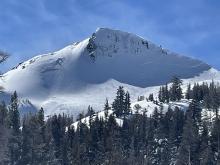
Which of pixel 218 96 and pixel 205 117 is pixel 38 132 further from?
pixel 218 96

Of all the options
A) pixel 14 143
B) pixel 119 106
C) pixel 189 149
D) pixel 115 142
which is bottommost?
pixel 189 149

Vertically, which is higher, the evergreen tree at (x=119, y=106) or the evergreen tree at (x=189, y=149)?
the evergreen tree at (x=119, y=106)

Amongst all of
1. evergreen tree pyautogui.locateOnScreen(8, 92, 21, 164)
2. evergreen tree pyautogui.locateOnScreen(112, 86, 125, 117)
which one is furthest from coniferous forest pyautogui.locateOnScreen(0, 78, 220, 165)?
evergreen tree pyautogui.locateOnScreen(112, 86, 125, 117)

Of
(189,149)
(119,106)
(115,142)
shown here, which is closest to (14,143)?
(115,142)

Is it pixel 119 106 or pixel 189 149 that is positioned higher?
pixel 119 106

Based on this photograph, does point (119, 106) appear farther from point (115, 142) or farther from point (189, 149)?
point (115, 142)

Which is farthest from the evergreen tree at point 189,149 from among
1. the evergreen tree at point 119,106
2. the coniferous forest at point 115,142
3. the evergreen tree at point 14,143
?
the evergreen tree at point 119,106

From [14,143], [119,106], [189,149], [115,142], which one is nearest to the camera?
[115,142]

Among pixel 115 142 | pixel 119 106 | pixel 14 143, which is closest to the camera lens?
pixel 115 142

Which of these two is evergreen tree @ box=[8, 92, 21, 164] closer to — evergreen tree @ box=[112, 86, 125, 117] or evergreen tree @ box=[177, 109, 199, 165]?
evergreen tree @ box=[177, 109, 199, 165]

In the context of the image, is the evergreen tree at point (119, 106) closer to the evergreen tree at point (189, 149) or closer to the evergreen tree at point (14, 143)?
the evergreen tree at point (14, 143)

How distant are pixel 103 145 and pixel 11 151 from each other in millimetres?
20420

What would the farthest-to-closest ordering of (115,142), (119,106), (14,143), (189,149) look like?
1. (119,106)
2. (14,143)
3. (189,149)
4. (115,142)

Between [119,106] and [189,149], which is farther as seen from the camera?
[119,106]
